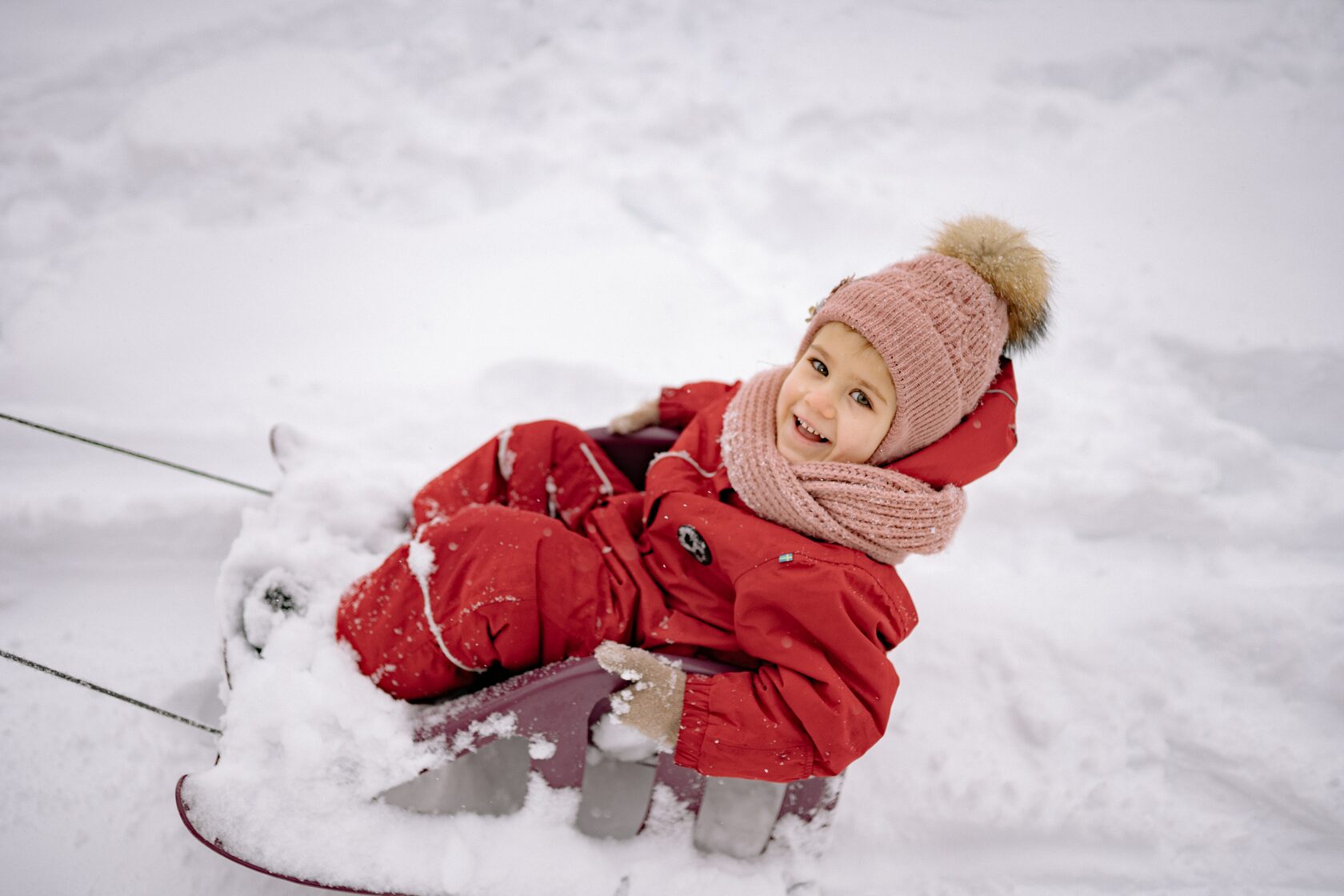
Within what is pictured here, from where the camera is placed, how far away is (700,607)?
142 centimetres

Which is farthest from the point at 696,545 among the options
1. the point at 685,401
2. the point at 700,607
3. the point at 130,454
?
the point at 130,454

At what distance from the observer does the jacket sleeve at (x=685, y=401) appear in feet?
5.88

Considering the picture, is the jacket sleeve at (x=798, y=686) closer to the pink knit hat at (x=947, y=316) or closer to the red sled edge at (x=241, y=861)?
the pink knit hat at (x=947, y=316)

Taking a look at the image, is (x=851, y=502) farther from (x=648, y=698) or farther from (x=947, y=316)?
(x=648, y=698)

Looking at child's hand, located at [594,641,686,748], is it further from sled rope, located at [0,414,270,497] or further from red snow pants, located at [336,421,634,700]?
sled rope, located at [0,414,270,497]

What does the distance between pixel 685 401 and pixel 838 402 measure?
1.74 ft

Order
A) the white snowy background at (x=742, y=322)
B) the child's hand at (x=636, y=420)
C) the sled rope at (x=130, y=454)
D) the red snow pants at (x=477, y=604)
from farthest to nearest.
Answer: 1. the child's hand at (x=636, y=420)
2. the white snowy background at (x=742, y=322)
3. the sled rope at (x=130, y=454)
4. the red snow pants at (x=477, y=604)

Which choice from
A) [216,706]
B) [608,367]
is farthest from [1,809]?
[608,367]

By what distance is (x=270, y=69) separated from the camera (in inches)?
118

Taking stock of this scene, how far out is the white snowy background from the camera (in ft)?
5.14

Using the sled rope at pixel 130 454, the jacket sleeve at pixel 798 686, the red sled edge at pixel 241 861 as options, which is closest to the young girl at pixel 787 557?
the jacket sleeve at pixel 798 686

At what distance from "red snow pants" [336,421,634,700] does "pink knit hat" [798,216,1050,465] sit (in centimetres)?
54

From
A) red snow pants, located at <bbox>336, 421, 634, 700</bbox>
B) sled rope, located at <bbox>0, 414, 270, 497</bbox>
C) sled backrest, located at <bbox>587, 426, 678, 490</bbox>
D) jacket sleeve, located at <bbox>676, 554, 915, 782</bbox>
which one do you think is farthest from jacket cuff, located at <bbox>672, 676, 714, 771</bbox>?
sled rope, located at <bbox>0, 414, 270, 497</bbox>

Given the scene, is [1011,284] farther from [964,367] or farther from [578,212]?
[578,212]
